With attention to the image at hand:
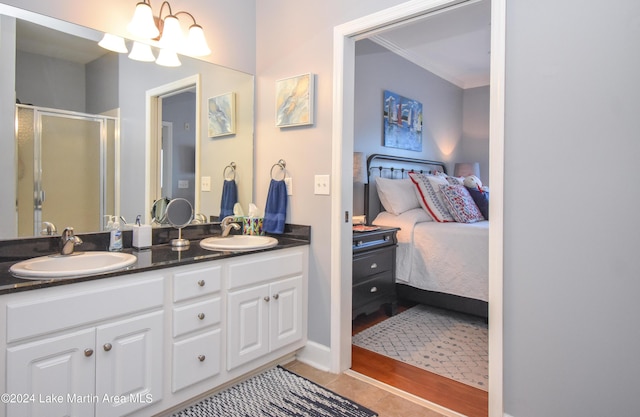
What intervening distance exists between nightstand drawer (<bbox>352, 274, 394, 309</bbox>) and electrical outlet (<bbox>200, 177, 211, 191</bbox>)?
1283 millimetres

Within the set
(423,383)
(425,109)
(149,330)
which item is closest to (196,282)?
(149,330)

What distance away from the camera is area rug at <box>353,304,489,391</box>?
94.7 inches

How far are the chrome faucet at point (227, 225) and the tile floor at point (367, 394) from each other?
92 centimetres

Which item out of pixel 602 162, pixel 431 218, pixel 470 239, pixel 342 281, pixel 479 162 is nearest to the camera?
pixel 602 162

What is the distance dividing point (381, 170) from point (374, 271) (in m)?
1.32

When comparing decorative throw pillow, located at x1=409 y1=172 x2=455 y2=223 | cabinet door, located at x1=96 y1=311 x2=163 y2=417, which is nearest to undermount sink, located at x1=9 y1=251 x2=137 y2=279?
cabinet door, located at x1=96 y1=311 x2=163 y2=417

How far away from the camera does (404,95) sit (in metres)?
4.34

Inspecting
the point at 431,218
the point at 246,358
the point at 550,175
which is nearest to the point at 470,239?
the point at 431,218

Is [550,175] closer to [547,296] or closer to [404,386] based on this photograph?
[547,296]

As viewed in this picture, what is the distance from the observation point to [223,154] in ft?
8.66

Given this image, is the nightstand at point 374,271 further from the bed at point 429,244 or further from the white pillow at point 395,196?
the white pillow at point 395,196

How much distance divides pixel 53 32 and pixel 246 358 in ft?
6.21

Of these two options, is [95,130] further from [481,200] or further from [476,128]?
[476,128]

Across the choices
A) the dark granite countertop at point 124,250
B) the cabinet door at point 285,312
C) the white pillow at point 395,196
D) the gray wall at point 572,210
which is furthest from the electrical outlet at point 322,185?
the white pillow at point 395,196
